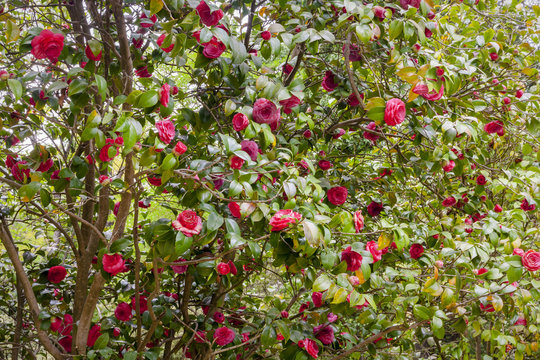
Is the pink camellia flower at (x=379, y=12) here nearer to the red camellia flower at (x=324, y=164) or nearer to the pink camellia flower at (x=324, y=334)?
the red camellia flower at (x=324, y=164)

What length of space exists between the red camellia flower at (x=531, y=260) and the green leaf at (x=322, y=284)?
756 mm

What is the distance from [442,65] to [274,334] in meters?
1.13

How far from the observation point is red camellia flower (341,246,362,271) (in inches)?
51.8

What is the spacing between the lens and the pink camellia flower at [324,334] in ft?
5.92

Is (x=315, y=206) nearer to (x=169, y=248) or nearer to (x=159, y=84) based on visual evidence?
(x=169, y=248)

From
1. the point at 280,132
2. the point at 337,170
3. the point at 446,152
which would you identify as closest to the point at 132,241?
the point at 280,132

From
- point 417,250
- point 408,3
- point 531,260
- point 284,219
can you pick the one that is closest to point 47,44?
point 284,219

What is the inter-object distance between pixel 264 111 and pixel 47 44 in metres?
0.65

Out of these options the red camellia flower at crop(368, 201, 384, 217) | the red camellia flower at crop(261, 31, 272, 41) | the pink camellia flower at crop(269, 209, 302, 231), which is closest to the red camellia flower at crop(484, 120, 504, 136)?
the red camellia flower at crop(368, 201, 384, 217)

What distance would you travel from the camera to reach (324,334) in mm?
1819

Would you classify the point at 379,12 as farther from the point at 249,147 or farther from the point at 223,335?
the point at 223,335

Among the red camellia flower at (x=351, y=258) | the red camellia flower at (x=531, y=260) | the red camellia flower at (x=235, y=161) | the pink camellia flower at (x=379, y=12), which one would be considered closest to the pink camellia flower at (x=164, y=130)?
the red camellia flower at (x=235, y=161)

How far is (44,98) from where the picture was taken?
1418 mm

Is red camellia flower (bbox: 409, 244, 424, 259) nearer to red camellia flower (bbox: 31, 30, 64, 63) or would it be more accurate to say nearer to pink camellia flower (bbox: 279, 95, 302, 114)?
pink camellia flower (bbox: 279, 95, 302, 114)
